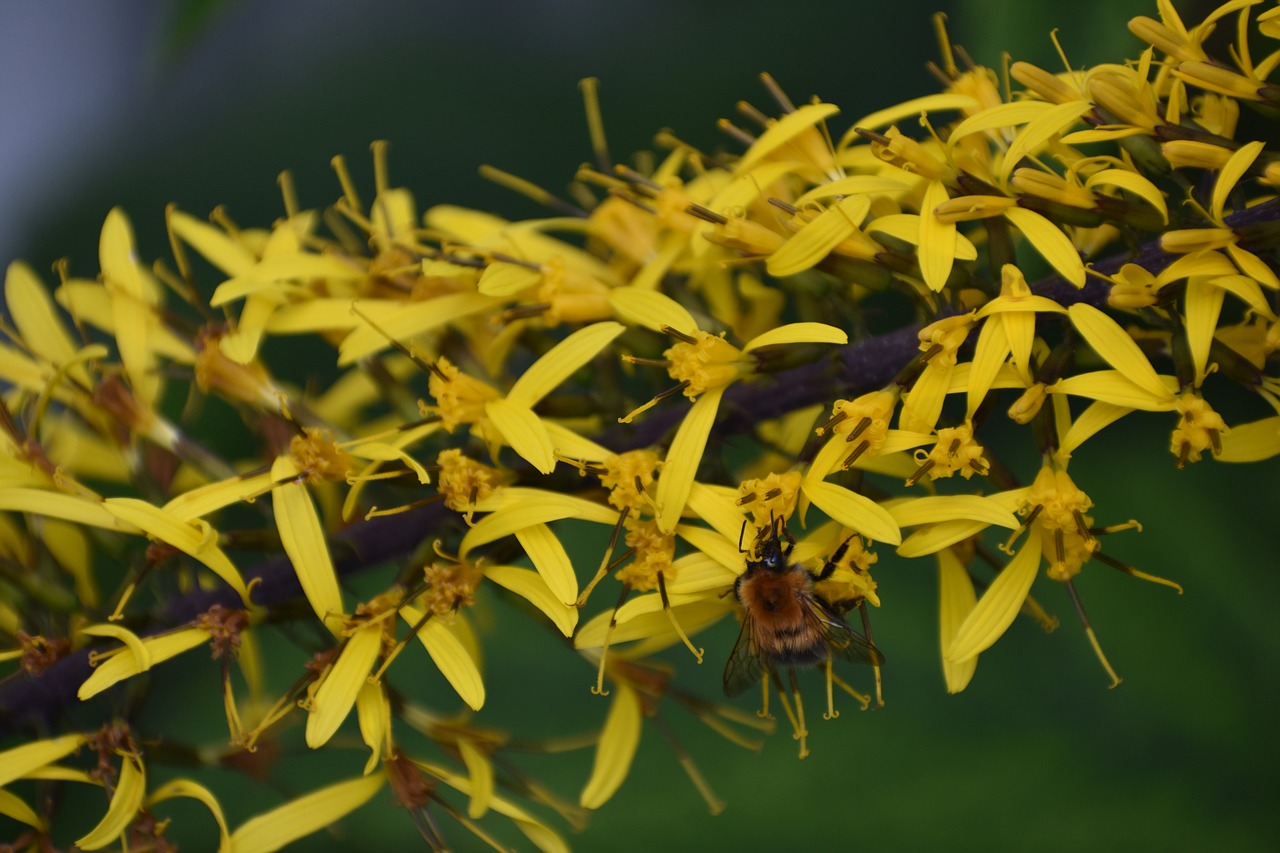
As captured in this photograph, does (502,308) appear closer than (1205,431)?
No

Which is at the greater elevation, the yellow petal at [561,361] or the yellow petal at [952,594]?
the yellow petal at [561,361]

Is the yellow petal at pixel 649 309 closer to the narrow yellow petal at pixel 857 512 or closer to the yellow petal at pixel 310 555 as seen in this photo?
the narrow yellow petal at pixel 857 512

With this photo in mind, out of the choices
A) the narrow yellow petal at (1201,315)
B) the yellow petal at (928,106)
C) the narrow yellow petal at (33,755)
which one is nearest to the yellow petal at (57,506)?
the narrow yellow petal at (33,755)

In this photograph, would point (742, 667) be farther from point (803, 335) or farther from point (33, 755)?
point (33, 755)

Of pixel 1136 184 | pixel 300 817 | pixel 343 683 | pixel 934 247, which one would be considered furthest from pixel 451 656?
pixel 1136 184

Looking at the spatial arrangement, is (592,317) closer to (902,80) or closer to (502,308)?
(502,308)

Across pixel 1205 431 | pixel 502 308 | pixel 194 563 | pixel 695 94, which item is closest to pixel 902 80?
pixel 695 94

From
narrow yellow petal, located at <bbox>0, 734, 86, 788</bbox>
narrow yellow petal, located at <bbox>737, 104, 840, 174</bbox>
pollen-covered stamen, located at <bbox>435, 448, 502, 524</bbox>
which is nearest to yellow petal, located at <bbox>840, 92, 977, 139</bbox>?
narrow yellow petal, located at <bbox>737, 104, 840, 174</bbox>

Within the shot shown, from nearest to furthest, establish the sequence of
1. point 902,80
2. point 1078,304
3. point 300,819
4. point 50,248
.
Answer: point 1078,304 → point 300,819 → point 902,80 → point 50,248
